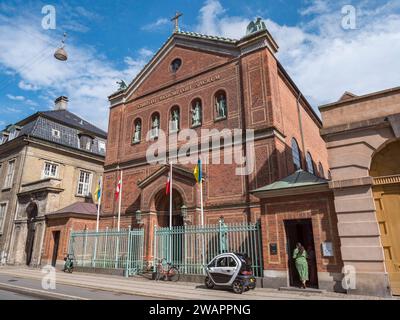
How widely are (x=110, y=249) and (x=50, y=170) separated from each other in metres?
14.9

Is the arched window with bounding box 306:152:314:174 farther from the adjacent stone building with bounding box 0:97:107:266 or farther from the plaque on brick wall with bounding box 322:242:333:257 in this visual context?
the adjacent stone building with bounding box 0:97:107:266

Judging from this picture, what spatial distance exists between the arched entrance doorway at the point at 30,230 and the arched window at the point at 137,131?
11.8 meters

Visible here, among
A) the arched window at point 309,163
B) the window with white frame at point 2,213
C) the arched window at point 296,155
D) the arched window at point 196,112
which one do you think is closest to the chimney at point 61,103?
the window with white frame at point 2,213

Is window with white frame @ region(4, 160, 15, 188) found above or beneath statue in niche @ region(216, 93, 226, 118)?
beneath

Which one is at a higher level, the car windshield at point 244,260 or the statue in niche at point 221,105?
the statue in niche at point 221,105

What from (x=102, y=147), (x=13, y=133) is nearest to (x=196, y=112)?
(x=102, y=147)

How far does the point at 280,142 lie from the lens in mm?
16484

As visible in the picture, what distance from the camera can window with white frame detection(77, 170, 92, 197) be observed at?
31442 millimetres

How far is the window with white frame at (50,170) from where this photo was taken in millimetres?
29366

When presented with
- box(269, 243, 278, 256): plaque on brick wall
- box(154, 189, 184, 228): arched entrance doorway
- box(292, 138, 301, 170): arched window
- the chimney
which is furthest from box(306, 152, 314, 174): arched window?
the chimney

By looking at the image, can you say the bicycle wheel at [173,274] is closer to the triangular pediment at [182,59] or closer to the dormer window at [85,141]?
the triangular pediment at [182,59]

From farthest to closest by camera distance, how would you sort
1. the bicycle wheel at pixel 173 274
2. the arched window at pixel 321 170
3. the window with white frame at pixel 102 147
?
the window with white frame at pixel 102 147
the arched window at pixel 321 170
the bicycle wheel at pixel 173 274

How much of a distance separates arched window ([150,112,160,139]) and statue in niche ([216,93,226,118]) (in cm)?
505

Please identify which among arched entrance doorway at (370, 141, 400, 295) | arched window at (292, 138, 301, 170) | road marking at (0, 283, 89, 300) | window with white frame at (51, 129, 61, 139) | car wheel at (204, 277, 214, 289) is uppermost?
window with white frame at (51, 129, 61, 139)
